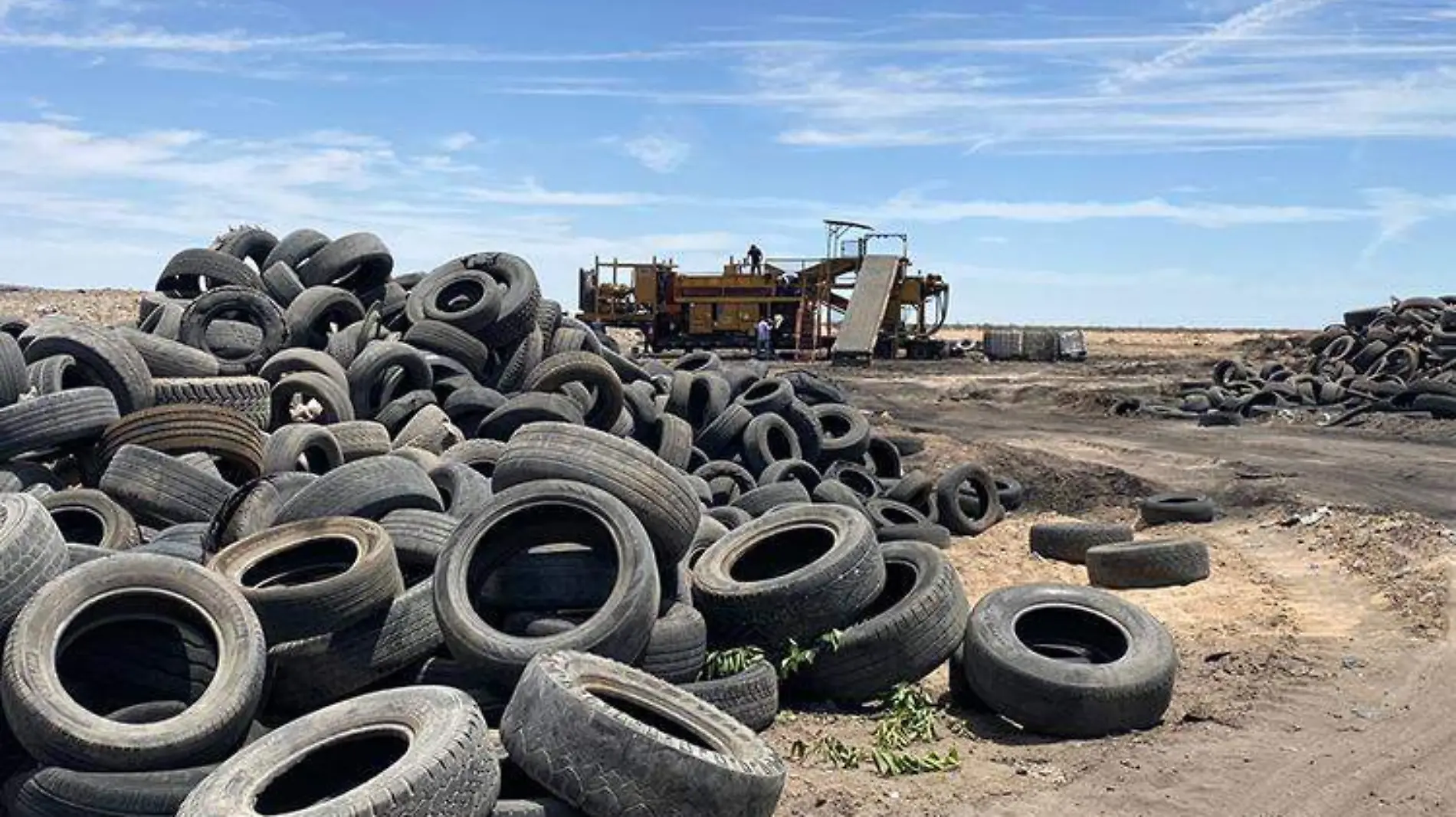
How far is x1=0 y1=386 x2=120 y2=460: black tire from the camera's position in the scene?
9839mm

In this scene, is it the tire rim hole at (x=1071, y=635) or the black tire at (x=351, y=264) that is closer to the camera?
the tire rim hole at (x=1071, y=635)

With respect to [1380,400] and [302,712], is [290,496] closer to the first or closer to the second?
[302,712]

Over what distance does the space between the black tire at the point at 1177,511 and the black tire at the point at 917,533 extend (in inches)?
114

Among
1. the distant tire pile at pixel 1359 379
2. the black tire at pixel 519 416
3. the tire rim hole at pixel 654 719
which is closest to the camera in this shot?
the tire rim hole at pixel 654 719

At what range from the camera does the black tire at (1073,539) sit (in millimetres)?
13516

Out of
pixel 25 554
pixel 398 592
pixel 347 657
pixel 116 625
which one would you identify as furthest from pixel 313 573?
pixel 25 554

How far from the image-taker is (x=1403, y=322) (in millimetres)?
31453

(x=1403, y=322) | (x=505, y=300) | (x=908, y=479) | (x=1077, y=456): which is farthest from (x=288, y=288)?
(x=1403, y=322)

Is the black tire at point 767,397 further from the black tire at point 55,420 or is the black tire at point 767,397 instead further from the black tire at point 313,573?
the black tire at point 313,573

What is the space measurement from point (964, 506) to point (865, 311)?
2726cm

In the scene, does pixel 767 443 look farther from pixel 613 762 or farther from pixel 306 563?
pixel 613 762

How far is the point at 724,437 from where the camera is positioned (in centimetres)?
1515

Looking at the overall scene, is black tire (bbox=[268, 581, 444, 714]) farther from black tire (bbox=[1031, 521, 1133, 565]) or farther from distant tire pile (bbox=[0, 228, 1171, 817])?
black tire (bbox=[1031, 521, 1133, 565])

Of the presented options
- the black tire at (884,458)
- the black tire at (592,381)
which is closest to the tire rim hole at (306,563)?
the black tire at (592,381)
